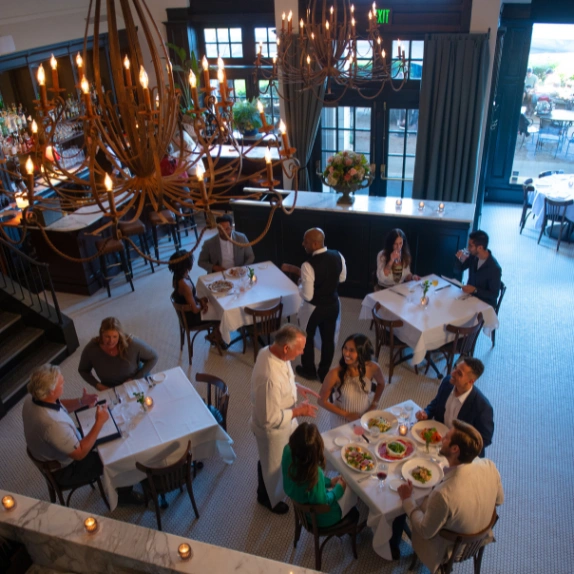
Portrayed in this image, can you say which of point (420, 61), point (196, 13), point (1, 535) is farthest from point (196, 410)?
point (196, 13)

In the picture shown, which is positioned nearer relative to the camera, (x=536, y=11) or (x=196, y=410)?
(x=196, y=410)

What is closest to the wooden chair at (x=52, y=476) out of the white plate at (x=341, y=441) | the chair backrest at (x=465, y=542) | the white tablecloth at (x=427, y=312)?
the white plate at (x=341, y=441)

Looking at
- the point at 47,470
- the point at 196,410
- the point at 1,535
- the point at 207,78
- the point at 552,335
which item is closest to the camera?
the point at 207,78

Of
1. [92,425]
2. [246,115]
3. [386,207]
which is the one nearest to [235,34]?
[246,115]

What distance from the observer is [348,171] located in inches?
258

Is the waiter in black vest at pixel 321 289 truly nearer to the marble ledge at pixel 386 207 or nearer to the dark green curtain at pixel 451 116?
the marble ledge at pixel 386 207

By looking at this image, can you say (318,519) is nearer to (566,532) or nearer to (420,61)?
(566,532)

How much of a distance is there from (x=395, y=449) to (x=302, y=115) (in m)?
6.21

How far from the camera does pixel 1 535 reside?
320cm

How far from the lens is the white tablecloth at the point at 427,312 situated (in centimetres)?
520

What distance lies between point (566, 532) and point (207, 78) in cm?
390

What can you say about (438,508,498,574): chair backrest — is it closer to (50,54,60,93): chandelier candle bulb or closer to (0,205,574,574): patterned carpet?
(0,205,574,574): patterned carpet

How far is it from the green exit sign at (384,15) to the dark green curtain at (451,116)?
2.09ft

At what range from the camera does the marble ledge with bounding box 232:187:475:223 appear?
6500 millimetres
